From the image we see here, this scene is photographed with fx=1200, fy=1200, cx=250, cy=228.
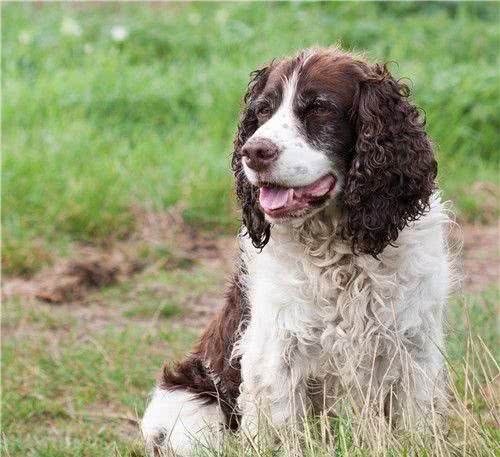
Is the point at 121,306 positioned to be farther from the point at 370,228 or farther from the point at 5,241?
the point at 370,228

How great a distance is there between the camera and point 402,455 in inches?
159

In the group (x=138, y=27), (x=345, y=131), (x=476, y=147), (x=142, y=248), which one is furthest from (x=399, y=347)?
(x=138, y=27)

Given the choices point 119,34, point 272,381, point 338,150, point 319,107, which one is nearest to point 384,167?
point 338,150

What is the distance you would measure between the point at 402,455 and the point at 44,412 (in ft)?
8.94

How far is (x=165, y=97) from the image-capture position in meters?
11.2

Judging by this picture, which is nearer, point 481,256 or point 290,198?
point 290,198

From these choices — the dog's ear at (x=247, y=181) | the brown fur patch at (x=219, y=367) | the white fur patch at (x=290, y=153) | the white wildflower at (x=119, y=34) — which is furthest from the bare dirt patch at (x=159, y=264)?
the white wildflower at (x=119, y=34)

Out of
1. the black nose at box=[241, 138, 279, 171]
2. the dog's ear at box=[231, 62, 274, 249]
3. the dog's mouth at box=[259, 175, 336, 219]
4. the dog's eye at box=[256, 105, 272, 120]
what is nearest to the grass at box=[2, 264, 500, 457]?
the dog's mouth at box=[259, 175, 336, 219]

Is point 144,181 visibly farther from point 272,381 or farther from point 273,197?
point 273,197

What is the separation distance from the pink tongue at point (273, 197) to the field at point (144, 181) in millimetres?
901

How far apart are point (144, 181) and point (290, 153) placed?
5132mm

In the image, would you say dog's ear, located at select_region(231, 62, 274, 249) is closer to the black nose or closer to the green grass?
the black nose

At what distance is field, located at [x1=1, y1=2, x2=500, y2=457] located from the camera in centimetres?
636

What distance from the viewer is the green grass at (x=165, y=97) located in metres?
9.20
